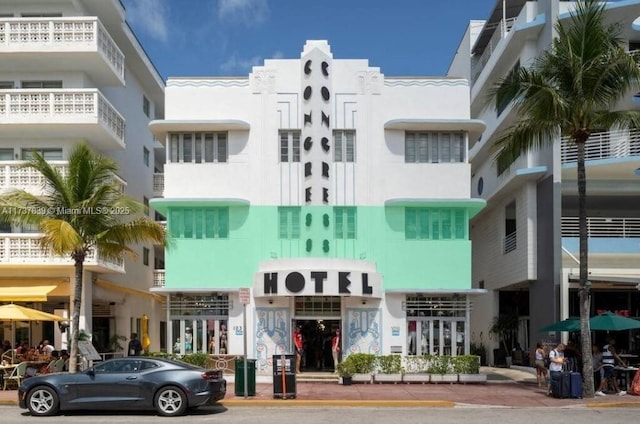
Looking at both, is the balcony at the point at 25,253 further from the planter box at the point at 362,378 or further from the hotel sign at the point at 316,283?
the planter box at the point at 362,378

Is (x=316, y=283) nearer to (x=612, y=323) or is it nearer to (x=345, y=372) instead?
(x=345, y=372)

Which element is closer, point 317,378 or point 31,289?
point 317,378

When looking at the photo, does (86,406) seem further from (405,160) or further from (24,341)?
(405,160)

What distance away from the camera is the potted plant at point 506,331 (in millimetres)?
34178

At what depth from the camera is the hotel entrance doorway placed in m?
28.0

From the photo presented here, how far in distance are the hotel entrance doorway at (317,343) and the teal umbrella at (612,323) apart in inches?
368

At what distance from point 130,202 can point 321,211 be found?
7465mm

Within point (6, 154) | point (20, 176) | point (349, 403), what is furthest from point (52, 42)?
point (349, 403)

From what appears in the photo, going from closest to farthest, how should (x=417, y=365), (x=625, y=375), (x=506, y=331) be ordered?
1. (x=625, y=375)
2. (x=417, y=365)
3. (x=506, y=331)

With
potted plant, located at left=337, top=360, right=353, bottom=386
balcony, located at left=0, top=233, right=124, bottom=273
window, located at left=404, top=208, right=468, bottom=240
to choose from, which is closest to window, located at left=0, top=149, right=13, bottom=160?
balcony, located at left=0, top=233, right=124, bottom=273

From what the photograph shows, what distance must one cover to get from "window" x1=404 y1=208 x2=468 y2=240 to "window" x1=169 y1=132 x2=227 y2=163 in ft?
24.0

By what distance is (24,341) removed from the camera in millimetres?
28250

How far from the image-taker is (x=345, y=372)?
947 inches

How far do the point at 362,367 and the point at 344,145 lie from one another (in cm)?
824
